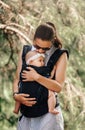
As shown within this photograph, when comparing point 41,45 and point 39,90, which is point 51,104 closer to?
point 39,90

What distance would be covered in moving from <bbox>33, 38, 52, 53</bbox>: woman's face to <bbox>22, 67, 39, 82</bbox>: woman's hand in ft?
0.35

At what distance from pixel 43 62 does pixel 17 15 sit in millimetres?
1939

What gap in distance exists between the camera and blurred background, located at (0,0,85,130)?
12.1 feet

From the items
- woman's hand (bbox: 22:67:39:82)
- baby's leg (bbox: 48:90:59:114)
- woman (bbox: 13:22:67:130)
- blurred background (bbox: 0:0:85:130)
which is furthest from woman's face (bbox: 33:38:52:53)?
blurred background (bbox: 0:0:85:130)

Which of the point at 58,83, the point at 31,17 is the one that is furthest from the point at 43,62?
the point at 31,17

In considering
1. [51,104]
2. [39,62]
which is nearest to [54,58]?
[39,62]

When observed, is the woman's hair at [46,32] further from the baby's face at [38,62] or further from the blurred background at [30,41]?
the blurred background at [30,41]

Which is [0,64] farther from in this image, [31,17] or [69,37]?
[69,37]

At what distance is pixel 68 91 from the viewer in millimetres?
3684

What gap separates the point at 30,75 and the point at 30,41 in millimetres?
1688

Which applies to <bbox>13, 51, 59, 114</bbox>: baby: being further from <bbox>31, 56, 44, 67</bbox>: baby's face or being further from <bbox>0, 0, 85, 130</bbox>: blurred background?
<bbox>0, 0, 85, 130</bbox>: blurred background

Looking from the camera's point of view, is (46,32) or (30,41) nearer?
(46,32)

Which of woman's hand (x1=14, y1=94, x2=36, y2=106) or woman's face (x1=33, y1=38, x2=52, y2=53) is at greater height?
woman's face (x1=33, y1=38, x2=52, y2=53)

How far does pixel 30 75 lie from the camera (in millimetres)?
2000
